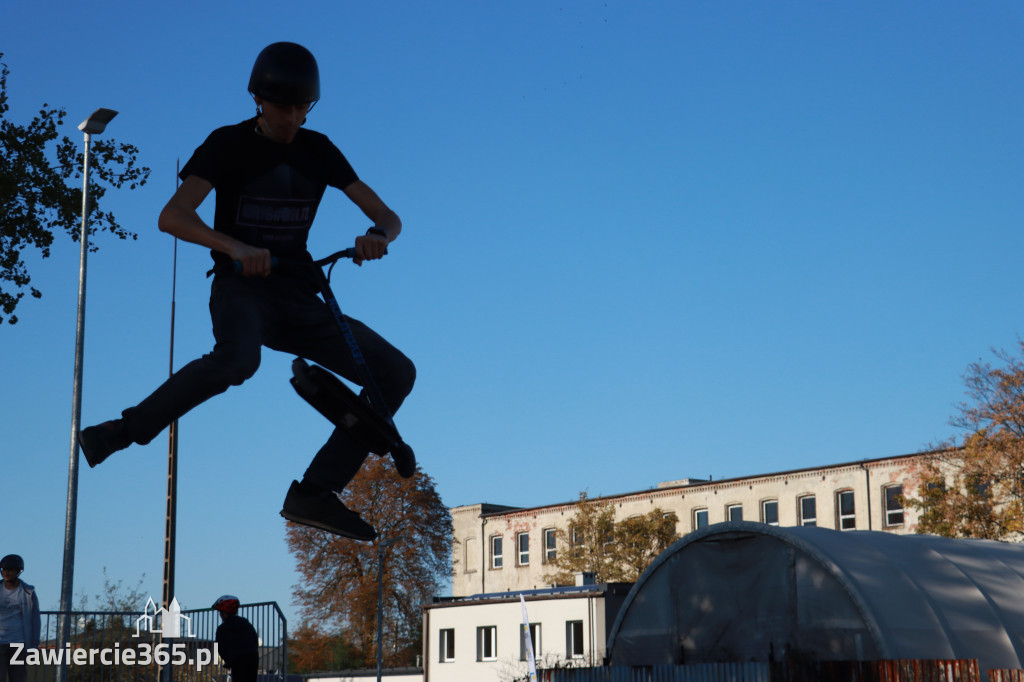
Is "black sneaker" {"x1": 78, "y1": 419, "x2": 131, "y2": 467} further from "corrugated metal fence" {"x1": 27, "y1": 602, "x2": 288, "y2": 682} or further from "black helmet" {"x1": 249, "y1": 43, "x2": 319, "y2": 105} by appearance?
"corrugated metal fence" {"x1": 27, "y1": 602, "x2": 288, "y2": 682}

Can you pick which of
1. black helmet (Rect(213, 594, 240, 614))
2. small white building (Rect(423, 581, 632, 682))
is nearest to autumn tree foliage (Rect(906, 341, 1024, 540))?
small white building (Rect(423, 581, 632, 682))

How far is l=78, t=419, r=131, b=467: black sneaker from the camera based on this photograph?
507cm

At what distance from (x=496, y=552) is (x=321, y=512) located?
274ft

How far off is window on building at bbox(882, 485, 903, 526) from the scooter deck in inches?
2561

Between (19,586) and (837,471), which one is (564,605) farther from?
(19,586)

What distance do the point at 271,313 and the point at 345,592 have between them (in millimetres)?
66624

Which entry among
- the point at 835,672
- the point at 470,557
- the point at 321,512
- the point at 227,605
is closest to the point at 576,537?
the point at 470,557

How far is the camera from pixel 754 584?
91.5ft

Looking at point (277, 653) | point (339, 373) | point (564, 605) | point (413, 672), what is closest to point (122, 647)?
point (277, 653)

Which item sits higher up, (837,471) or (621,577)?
(837,471)

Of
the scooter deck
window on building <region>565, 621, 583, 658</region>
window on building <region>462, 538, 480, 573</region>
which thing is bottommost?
window on building <region>565, 621, 583, 658</region>

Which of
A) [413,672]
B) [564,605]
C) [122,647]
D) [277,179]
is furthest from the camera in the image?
[413,672]

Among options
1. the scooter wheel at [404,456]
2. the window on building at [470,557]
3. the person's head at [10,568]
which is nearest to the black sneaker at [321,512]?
the scooter wheel at [404,456]

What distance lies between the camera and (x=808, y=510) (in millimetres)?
70688
